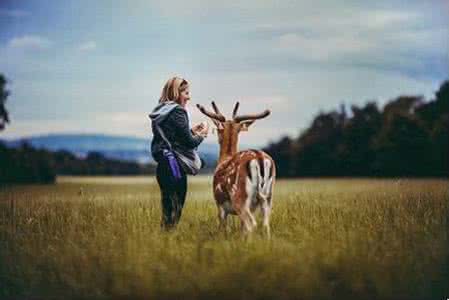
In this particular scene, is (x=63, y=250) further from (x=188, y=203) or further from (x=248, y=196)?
(x=188, y=203)

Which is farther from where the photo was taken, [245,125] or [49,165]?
[49,165]

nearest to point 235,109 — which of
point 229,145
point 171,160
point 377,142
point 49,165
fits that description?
point 229,145

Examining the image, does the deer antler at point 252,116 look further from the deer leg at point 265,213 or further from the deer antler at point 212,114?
the deer leg at point 265,213

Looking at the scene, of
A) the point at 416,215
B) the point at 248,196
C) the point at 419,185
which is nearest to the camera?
the point at 248,196

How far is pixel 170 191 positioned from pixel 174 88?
1194 mm

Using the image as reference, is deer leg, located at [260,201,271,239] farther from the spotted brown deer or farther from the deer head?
the deer head

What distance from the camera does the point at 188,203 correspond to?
9.31 m

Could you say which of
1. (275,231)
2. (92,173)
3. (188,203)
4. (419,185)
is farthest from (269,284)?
(92,173)

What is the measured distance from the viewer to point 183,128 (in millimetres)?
6922

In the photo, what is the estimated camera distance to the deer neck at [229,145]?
22.8 feet

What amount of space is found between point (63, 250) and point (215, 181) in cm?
181

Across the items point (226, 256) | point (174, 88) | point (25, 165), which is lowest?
point (226, 256)

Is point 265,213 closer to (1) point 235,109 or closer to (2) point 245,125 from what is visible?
(2) point 245,125

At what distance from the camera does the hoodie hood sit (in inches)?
272
